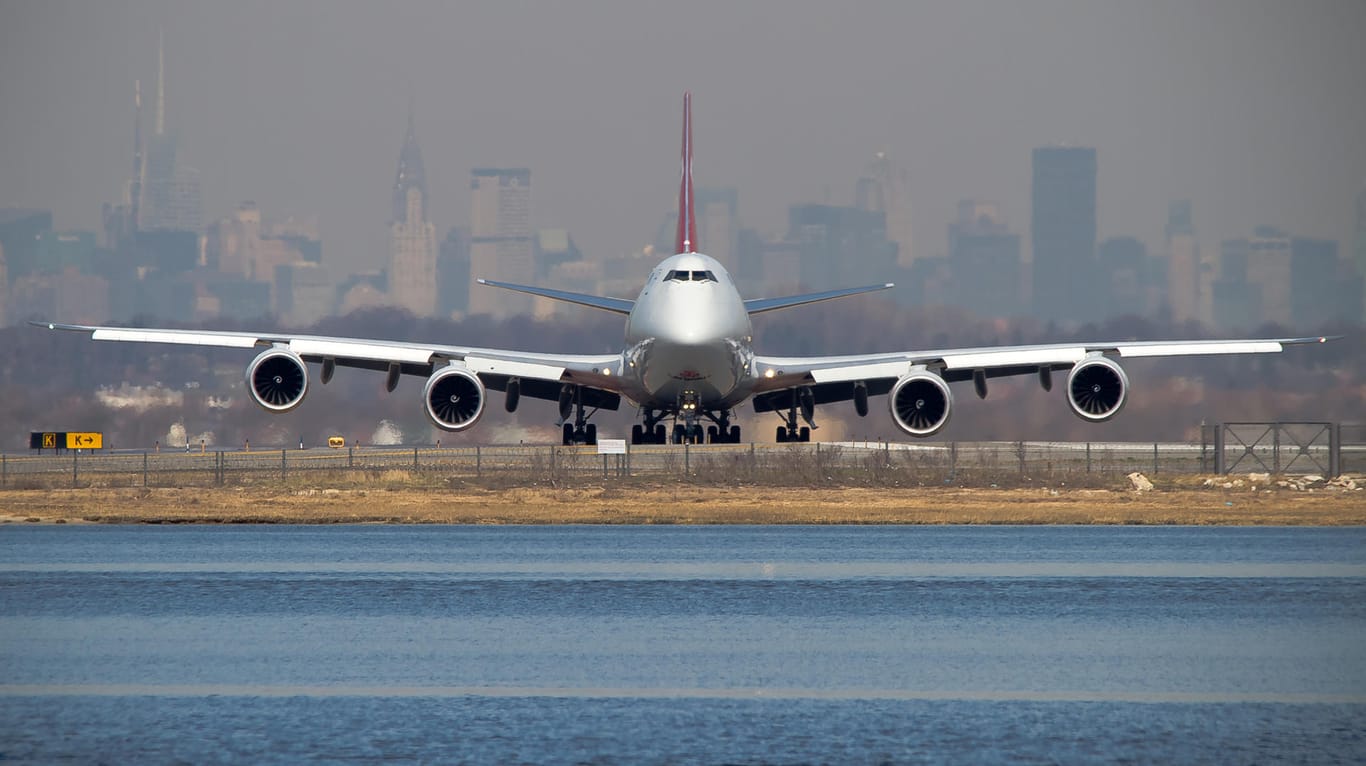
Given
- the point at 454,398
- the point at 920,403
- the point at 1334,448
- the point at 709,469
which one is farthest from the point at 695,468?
the point at 1334,448

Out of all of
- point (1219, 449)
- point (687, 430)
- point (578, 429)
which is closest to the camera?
point (687, 430)

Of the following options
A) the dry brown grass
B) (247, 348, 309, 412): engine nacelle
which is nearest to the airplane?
(247, 348, 309, 412): engine nacelle

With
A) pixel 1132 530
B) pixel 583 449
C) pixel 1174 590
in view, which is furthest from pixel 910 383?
pixel 1174 590

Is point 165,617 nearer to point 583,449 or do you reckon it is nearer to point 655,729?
point 655,729

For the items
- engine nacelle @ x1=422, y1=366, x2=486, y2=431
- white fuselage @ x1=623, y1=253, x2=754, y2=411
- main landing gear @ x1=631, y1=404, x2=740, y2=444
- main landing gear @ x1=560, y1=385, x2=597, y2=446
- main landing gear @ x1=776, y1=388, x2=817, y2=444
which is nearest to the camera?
white fuselage @ x1=623, y1=253, x2=754, y2=411

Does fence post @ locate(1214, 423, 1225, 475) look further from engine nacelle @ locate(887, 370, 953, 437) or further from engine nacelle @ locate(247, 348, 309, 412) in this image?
engine nacelle @ locate(247, 348, 309, 412)

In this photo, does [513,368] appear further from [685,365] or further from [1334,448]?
[1334,448]

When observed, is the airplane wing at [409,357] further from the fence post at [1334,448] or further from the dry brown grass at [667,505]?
the fence post at [1334,448]
